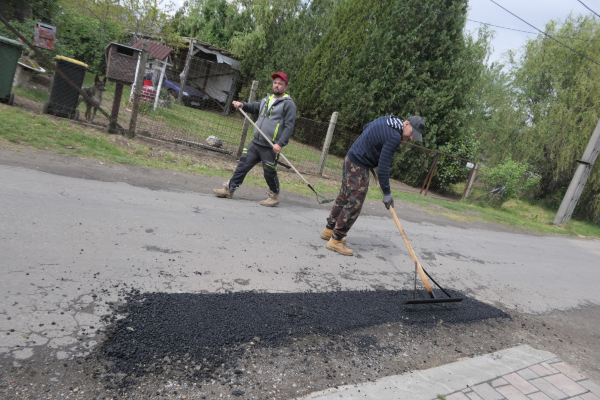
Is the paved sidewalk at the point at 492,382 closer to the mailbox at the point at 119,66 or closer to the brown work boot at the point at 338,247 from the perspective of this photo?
the brown work boot at the point at 338,247

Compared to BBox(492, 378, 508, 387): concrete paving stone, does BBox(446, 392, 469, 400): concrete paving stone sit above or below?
below

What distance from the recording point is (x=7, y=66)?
765 cm

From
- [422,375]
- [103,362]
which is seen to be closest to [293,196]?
[422,375]

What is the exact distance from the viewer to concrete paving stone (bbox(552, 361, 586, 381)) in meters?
3.34

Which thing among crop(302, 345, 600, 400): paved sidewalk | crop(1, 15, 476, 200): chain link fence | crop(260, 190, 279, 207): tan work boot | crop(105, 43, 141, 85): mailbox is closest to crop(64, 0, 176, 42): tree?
crop(1, 15, 476, 200): chain link fence

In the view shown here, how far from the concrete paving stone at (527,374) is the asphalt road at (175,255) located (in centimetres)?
154

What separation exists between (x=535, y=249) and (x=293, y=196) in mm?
5290

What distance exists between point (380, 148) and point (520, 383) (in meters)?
2.81

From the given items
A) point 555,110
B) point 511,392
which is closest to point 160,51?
point 555,110

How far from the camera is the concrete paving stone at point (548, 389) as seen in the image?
2.99 m

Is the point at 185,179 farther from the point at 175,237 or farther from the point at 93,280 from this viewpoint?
the point at 93,280

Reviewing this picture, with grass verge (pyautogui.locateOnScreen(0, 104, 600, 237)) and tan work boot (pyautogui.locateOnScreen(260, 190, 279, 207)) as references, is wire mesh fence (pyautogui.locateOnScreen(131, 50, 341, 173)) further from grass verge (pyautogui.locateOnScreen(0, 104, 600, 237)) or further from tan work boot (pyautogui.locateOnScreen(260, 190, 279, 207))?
tan work boot (pyautogui.locateOnScreen(260, 190, 279, 207))

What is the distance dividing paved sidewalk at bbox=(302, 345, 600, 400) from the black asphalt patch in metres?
0.59

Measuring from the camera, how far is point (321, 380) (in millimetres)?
2594
